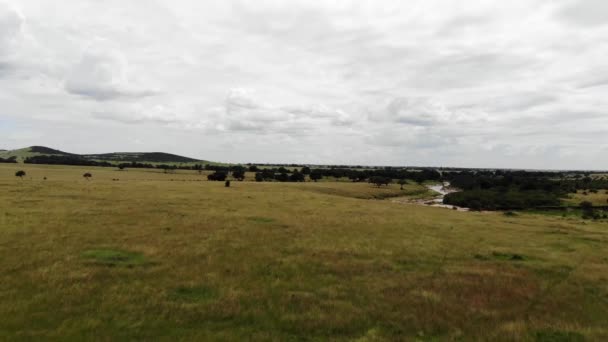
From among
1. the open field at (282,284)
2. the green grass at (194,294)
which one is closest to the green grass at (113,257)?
the open field at (282,284)

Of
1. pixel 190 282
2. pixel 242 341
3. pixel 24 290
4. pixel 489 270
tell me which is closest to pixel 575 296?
pixel 489 270

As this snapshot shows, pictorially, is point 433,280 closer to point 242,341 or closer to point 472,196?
point 242,341

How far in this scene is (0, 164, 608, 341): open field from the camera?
9.64 meters

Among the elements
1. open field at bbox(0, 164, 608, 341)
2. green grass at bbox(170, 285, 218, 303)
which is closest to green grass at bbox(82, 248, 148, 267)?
open field at bbox(0, 164, 608, 341)

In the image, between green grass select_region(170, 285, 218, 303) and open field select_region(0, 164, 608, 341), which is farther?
green grass select_region(170, 285, 218, 303)

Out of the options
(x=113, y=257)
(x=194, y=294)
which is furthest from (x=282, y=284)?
(x=113, y=257)

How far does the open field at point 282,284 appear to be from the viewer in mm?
9641

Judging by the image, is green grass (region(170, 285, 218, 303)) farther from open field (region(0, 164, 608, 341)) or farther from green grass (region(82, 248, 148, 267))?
green grass (region(82, 248, 148, 267))

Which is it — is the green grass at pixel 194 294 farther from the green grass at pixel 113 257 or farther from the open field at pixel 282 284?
the green grass at pixel 113 257

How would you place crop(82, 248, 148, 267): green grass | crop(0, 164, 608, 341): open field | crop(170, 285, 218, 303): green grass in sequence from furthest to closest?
crop(82, 248, 148, 267): green grass
crop(170, 285, 218, 303): green grass
crop(0, 164, 608, 341): open field

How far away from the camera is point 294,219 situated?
33156 millimetres

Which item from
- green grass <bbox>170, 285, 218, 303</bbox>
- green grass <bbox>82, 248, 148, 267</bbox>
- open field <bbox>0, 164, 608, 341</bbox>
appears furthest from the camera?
green grass <bbox>82, 248, 148, 267</bbox>

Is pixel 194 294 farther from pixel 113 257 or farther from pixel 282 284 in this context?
pixel 113 257

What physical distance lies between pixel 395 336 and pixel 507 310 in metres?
4.84
